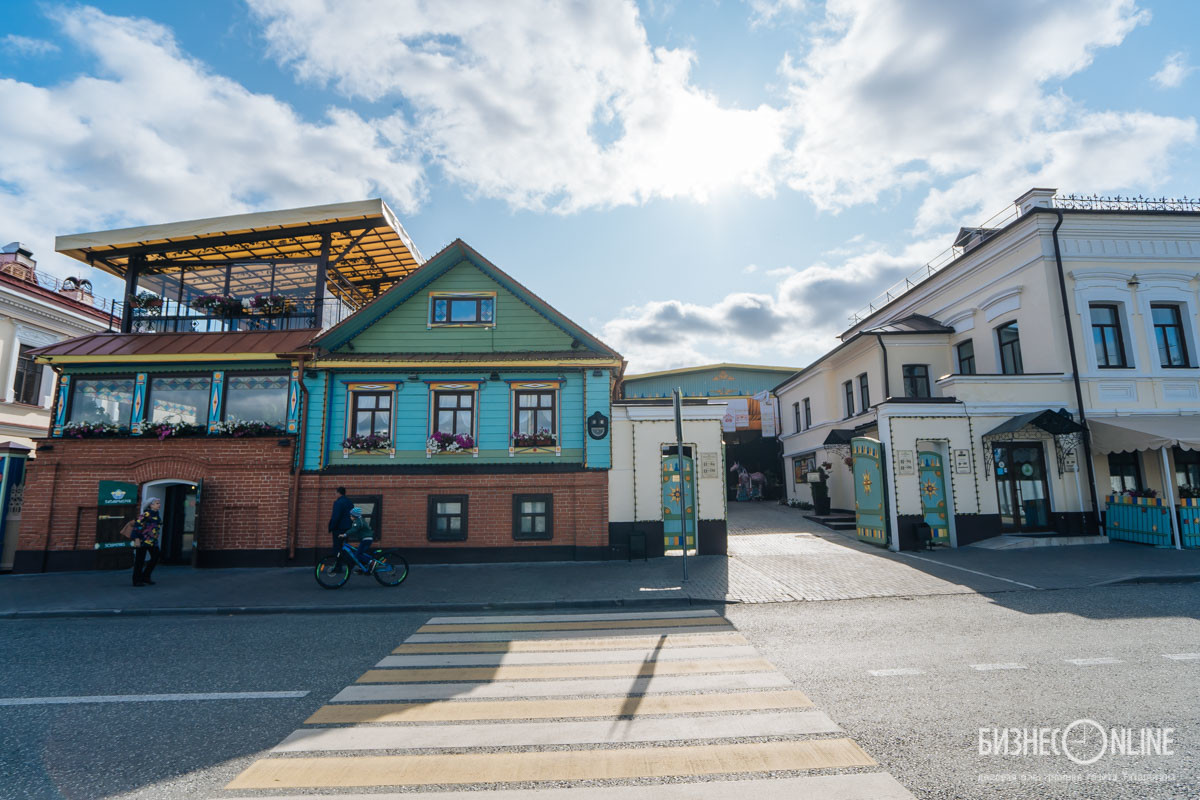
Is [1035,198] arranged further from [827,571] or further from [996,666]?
[996,666]

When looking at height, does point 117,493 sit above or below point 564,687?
above

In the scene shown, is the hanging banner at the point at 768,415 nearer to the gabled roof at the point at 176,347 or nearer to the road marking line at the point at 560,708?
the gabled roof at the point at 176,347

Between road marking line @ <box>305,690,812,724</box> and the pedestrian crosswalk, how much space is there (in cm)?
2

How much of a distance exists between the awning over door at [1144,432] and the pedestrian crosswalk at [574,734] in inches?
572

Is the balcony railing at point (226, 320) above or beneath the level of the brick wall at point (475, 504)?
above

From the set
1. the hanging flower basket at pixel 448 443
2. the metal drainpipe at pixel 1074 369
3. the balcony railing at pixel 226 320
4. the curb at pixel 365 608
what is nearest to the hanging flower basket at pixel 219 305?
the balcony railing at pixel 226 320

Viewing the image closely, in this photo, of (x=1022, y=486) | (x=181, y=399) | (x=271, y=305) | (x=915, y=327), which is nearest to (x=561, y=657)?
(x=181, y=399)

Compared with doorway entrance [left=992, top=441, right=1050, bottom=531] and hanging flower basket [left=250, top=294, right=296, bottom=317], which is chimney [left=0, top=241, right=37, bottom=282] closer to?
hanging flower basket [left=250, top=294, right=296, bottom=317]

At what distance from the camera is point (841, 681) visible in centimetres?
555

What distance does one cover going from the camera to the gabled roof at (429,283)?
15062 mm

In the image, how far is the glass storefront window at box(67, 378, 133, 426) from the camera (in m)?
15.0

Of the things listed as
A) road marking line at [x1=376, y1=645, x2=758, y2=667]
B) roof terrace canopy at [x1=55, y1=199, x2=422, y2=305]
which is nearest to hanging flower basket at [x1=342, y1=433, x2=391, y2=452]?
roof terrace canopy at [x1=55, y1=199, x2=422, y2=305]

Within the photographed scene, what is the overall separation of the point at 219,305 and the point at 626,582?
14420 mm

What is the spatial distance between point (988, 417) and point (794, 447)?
13962 millimetres
